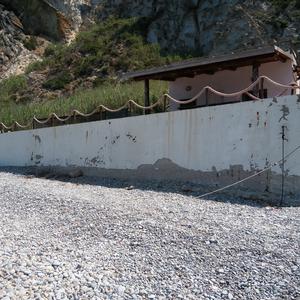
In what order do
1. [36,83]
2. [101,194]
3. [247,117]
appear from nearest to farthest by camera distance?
[247,117] < [101,194] < [36,83]

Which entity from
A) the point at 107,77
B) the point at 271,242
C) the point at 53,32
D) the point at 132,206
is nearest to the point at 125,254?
the point at 271,242

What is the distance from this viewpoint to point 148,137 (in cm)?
1159

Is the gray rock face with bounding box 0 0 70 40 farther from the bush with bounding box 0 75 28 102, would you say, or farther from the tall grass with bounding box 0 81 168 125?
the tall grass with bounding box 0 81 168 125

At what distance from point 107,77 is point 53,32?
443 inches

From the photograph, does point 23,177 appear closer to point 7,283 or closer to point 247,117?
point 247,117

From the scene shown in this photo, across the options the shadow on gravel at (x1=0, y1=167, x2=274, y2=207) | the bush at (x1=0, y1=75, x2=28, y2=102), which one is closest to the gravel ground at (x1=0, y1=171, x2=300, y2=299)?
the shadow on gravel at (x1=0, y1=167, x2=274, y2=207)

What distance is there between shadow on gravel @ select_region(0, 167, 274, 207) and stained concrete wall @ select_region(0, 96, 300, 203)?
23 centimetres

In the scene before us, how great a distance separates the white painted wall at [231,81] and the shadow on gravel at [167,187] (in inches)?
189

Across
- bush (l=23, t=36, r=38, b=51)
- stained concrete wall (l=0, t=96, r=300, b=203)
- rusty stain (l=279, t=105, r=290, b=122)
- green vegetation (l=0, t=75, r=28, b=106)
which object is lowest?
stained concrete wall (l=0, t=96, r=300, b=203)

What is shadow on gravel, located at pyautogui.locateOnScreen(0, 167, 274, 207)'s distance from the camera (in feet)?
28.9

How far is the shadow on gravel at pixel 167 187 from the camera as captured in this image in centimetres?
881

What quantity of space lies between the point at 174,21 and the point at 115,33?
524 cm

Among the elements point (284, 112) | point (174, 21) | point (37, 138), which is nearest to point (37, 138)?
point (37, 138)

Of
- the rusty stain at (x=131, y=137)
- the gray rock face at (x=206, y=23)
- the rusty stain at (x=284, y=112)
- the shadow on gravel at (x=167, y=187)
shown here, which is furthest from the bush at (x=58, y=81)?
the rusty stain at (x=284, y=112)
